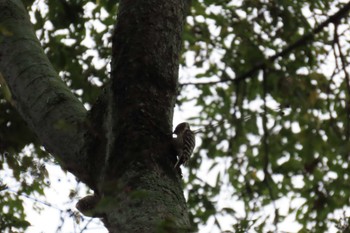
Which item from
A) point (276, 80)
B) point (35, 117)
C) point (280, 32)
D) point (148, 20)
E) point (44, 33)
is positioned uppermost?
point (44, 33)

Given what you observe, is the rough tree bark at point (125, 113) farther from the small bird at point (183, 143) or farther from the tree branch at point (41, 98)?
the small bird at point (183, 143)

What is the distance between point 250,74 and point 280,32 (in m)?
0.82

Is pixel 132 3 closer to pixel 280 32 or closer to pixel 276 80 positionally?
pixel 280 32

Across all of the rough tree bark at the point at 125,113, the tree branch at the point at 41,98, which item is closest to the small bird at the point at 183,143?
the rough tree bark at the point at 125,113

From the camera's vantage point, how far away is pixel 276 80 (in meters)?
2.60

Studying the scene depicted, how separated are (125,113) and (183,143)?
1.78 ft

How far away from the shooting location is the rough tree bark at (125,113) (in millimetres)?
2605

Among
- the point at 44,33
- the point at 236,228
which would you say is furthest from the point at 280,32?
the point at 44,33

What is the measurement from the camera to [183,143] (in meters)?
3.37

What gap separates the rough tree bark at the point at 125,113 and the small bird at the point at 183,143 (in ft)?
0.37

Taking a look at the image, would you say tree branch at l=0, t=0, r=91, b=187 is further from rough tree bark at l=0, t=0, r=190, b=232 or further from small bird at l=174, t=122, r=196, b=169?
small bird at l=174, t=122, r=196, b=169

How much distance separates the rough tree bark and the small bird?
11 centimetres

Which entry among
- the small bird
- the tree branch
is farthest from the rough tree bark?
the small bird

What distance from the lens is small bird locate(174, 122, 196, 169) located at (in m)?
3.08
